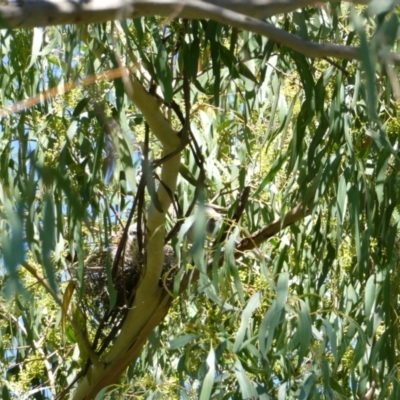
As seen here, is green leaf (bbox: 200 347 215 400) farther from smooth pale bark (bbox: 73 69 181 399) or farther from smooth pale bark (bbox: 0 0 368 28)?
smooth pale bark (bbox: 0 0 368 28)

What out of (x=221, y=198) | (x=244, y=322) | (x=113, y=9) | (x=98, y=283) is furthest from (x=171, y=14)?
(x=98, y=283)

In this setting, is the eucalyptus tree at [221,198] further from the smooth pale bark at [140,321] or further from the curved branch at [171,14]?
the curved branch at [171,14]

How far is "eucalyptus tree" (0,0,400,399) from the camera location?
1721mm

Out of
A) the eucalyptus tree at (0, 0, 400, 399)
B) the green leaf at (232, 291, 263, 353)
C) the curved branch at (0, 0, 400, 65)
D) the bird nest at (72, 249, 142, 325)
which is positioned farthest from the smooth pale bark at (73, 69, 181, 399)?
the curved branch at (0, 0, 400, 65)

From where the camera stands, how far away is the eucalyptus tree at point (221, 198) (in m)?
1.72

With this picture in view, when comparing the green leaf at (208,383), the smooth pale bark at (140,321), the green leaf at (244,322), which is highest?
the smooth pale bark at (140,321)

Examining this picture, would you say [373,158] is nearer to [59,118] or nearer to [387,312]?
[387,312]

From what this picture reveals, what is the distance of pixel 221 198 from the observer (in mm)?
2447

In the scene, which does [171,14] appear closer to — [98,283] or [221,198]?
[221,198]

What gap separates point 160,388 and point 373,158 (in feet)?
2.18

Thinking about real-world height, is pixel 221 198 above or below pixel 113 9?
above

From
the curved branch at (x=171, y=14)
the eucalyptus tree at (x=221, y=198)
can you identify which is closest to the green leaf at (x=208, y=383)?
the eucalyptus tree at (x=221, y=198)

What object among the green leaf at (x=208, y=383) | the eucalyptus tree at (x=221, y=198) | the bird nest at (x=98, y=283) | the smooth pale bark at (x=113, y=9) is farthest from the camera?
the bird nest at (x=98, y=283)

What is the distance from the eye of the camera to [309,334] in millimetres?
1609
